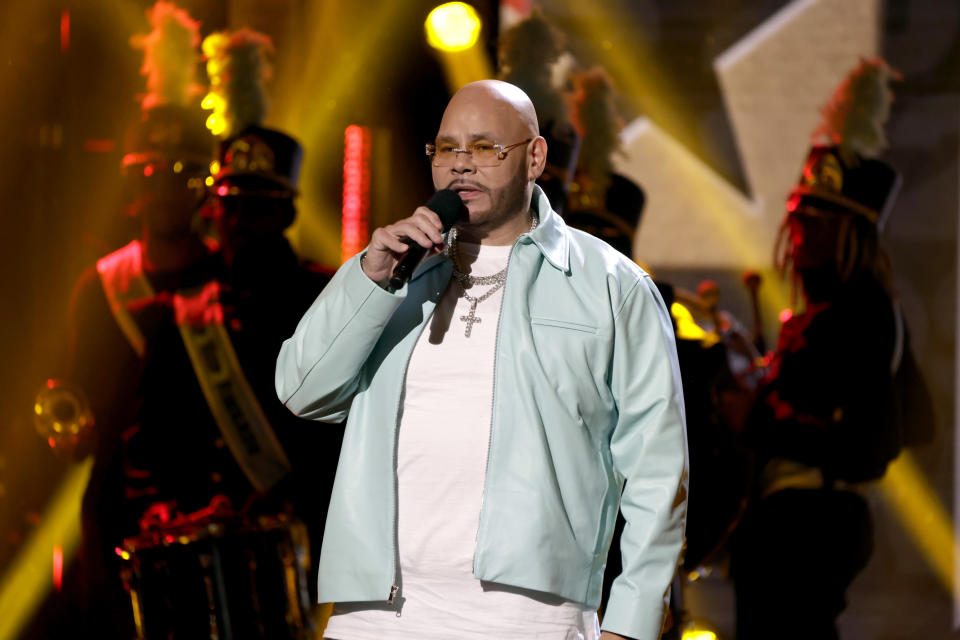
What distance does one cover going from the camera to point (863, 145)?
4.80 meters

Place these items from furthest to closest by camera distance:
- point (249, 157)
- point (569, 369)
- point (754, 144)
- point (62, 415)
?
point (754, 144), point (249, 157), point (62, 415), point (569, 369)

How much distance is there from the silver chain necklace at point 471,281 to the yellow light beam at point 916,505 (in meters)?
3.11

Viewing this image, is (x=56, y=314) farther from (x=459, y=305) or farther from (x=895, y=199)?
(x=895, y=199)

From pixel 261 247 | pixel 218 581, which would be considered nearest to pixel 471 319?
pixel 218 581

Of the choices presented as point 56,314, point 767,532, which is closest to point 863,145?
point 767,532

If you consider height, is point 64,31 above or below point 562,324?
above

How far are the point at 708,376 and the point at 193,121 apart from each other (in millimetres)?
2069

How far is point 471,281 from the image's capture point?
83.2 inches

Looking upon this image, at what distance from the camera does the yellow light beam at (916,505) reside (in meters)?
4.79

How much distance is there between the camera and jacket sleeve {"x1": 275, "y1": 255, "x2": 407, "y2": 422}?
1.96 m

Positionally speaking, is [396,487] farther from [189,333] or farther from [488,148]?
[189,333]

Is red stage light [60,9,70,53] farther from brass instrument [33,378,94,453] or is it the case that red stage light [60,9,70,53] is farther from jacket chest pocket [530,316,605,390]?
jacket chest pocket [530,316,605,390]

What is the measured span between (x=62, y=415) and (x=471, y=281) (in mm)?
2683

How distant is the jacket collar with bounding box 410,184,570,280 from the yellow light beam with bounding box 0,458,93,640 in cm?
272
